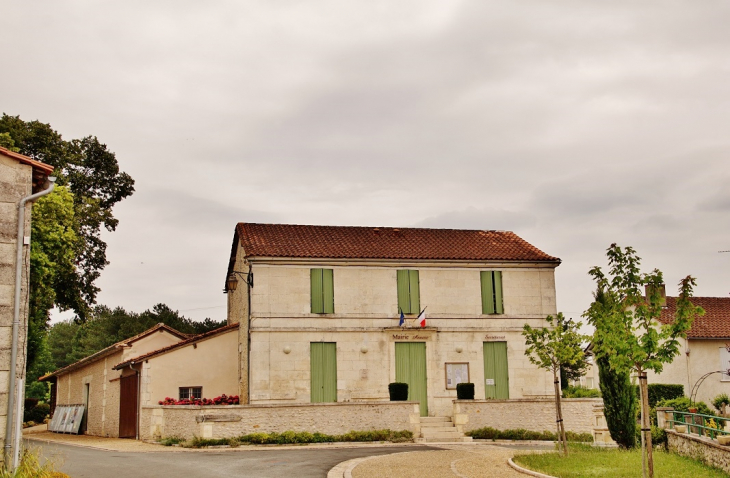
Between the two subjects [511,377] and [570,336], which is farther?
[511,377]

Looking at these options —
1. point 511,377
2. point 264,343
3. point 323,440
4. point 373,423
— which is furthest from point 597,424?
point 264,343

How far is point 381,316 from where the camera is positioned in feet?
99.0

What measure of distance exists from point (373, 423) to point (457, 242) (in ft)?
32.2

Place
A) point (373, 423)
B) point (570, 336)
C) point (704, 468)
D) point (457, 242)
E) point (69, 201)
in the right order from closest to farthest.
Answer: point (704, 468) < point (570, 336) < point (69, 201) < point (373, 423) < point (457, 242)

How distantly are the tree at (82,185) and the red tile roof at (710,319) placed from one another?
1063 inches

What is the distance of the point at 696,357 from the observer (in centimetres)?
3925

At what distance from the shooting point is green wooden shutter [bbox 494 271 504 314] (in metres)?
31.2

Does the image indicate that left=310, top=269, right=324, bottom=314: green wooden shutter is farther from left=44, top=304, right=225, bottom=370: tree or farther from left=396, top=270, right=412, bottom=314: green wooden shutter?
left=44, top=304, right=225, bottom=370: tree

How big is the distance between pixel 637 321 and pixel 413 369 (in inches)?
625

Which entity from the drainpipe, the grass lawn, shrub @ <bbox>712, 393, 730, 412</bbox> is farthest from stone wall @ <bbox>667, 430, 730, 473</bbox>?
the drainpipe

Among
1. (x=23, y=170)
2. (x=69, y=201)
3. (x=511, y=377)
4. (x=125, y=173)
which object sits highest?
(x=125, y=173)

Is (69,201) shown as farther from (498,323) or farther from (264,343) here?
(498,323)

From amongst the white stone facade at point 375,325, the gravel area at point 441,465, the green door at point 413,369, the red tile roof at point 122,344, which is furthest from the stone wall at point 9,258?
the red tile roof at point 122,344

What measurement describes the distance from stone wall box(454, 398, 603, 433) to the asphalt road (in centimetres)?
414
